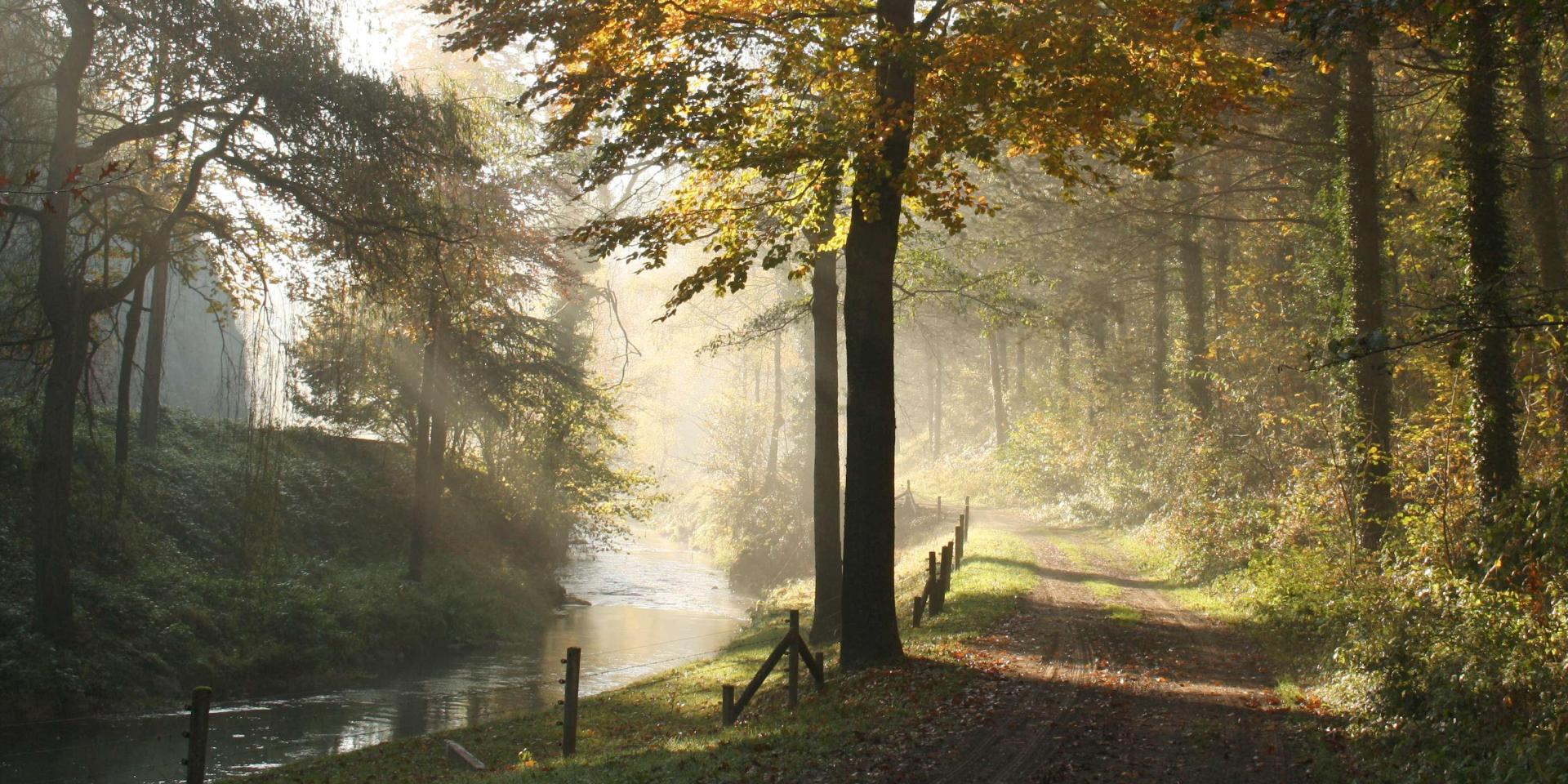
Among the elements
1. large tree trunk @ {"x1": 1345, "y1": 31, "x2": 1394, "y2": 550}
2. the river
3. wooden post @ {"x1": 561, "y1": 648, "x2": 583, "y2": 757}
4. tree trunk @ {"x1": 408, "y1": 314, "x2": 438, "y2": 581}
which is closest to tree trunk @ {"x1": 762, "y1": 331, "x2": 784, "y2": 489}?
the river

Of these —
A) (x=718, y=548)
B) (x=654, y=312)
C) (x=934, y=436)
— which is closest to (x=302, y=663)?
(x=718, y=548)

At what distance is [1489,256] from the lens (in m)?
11.5

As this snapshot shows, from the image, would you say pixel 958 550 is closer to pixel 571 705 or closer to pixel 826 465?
pixel 826 465

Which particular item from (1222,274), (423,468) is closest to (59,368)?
(423,468)

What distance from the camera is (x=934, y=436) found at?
65.9 meters

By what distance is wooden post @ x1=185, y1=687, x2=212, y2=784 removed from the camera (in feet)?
30.0

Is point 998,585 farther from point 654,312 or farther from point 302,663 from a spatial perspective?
point 654,312

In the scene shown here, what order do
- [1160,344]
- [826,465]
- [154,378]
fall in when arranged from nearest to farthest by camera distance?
[826,465], [154,378], [1160,344]

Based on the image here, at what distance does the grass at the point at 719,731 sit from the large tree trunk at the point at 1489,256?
6.06 m

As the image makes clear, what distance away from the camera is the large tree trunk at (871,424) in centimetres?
1241

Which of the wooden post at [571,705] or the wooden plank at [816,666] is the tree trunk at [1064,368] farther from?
the wooden post at [571,705]

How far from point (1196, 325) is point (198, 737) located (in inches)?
1003

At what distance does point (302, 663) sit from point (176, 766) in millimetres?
6248

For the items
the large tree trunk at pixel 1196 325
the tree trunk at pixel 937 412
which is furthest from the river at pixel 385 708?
the tree trunk at pixel 937 412
